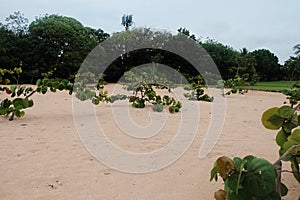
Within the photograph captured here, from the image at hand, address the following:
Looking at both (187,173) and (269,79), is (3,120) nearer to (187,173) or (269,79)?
(187,173)

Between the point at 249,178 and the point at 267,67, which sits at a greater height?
the point at 267,67

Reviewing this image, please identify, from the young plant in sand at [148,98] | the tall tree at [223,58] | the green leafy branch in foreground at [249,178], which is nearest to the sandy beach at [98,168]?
the green leafy branch in foreground at [249,178]

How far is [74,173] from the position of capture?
1.48m

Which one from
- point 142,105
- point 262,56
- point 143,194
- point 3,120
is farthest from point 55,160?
point 262,56

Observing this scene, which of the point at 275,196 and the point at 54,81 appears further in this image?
the point at 54,81

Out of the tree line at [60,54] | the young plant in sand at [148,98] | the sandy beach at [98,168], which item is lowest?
the sandy beach at [98,168]

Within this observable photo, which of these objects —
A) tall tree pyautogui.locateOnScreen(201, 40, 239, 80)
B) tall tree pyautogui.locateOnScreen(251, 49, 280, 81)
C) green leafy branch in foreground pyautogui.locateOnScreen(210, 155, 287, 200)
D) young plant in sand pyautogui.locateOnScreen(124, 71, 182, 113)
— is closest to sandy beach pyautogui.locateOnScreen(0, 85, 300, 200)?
green leafy branch in foreground pyautogui.locateOnScreen(210, 155, 287, 200)

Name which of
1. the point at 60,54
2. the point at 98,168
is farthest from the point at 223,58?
the point at 98,168

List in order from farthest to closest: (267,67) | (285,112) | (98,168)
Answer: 1. (267,67)
2. (98,168)
3. (285,112)

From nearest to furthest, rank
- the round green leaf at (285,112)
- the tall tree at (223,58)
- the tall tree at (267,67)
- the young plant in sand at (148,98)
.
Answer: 1. the round green leaf at (285,112)
2. the young plant in sand at (148,98)
3. the tall tree at (223,58)
4. the tall tree at (267,67)

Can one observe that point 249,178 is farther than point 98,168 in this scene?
No

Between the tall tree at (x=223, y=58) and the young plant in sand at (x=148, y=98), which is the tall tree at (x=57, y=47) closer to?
the tall tree at (x=223, y=58)

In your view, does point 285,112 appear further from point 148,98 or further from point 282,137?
point 148,98

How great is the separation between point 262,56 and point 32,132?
859 inches
